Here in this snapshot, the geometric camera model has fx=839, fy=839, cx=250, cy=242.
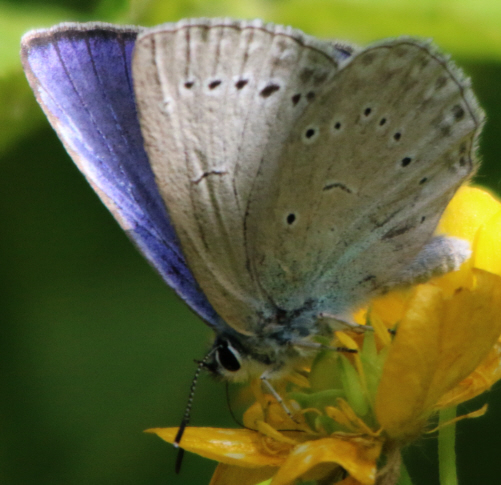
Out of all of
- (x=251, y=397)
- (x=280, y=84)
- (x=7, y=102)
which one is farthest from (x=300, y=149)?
(x=7, y=102)

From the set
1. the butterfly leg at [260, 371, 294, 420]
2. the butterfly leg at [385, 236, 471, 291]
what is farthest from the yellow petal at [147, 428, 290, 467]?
the butterfly leg at [385, 236, 471, 291]

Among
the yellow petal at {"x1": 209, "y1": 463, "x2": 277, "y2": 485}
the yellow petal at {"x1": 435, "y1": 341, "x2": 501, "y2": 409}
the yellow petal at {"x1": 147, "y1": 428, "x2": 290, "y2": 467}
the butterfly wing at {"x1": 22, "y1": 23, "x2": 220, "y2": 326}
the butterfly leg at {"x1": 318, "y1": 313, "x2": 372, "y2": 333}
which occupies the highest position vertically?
the butterfly wing at {"x1": 22, "y1": 23, "x2": 220, "y2": 326}

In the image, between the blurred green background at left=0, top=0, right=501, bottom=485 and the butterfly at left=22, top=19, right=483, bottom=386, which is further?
the blurred green background at left=0, top=0, right=501, bottom=485

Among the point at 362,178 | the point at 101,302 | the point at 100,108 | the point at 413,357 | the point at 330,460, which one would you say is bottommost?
the point at 101,302

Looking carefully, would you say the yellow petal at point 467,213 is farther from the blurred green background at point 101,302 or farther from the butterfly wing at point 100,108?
the butterfly wing at point 100,108

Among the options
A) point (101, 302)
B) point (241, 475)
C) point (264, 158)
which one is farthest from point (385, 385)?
point (101, 302)

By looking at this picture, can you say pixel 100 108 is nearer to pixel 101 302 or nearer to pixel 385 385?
pixel 385 385

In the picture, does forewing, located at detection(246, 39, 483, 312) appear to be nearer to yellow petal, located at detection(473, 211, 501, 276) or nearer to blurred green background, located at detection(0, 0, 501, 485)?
yellow petal, located at detection(473, 211, 501, 276)

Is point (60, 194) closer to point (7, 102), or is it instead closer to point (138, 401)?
point (7, 102)
